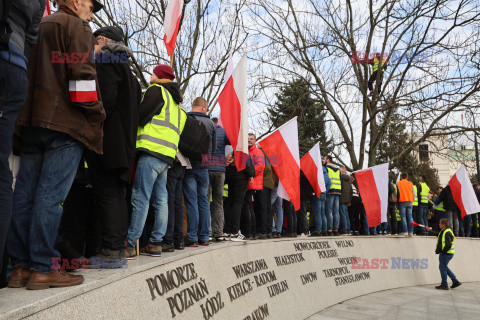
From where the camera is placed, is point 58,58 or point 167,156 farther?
→ point 167,156

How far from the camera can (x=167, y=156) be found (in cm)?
448

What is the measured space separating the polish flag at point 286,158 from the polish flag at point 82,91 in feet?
19.9

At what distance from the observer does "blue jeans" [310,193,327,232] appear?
34.7 ft

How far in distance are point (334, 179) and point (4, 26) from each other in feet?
31.5

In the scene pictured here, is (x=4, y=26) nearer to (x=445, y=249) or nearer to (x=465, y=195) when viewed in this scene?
(x=445, y=249)

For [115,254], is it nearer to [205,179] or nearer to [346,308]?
[205,179]

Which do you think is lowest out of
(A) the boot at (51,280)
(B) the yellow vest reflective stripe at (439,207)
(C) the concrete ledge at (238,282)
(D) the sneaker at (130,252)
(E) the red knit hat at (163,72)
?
(C) the concrete ledge at (238,282)

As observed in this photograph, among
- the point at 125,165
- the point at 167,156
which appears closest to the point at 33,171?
the point at 125,165

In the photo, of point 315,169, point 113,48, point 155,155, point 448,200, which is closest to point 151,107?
point 155,155

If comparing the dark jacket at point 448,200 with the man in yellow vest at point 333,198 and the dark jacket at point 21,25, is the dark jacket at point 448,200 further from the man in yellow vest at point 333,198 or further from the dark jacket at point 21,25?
the dark jacket at point 21,25

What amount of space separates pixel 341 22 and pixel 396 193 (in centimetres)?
756

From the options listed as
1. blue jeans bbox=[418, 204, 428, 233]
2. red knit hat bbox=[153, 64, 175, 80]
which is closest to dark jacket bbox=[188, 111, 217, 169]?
red knit hat bbox=[153, 64, 175, 80]

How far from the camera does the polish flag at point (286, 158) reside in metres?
8.58

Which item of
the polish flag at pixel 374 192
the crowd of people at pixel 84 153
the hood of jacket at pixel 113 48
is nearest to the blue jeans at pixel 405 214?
the polish flag at pixel 374 192
